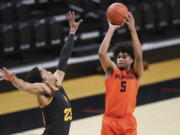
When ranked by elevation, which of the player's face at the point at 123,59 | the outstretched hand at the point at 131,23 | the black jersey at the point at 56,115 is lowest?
the black jersey at the point at 56,115

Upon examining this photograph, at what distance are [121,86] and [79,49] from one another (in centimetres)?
650

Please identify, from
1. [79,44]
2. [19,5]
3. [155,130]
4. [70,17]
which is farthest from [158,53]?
[70,17]

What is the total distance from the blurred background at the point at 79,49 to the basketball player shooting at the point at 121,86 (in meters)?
2.81

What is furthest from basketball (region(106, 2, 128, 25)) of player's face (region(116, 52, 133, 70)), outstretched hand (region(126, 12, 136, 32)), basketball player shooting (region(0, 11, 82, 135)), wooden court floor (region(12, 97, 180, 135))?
wooden court floor (region(12, 97, 180, 135))

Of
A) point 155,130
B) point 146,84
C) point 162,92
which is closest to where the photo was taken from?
point 155,130

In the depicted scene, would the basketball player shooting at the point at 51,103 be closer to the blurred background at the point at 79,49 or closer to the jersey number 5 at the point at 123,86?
the jersey number 5 at the point at 123,86

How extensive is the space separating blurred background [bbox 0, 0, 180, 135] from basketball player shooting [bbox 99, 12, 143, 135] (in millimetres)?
2814

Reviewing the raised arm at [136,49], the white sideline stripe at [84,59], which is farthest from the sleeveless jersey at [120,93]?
the white sideline stripe at [84,59]

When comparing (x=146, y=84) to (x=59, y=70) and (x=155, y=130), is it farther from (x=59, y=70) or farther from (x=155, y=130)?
(x=59, y=70)

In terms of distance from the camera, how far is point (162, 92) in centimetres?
1053

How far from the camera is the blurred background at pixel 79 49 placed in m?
9.80

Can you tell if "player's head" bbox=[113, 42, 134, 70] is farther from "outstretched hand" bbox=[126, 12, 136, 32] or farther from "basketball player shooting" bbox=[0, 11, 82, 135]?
"basketball player shooting" bbox=[0, 11, 82, 135]

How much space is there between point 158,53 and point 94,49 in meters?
1.80

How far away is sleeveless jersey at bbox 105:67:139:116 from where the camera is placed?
5.84 m
